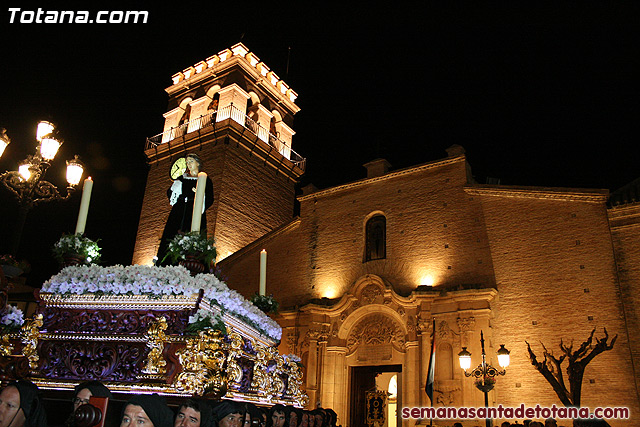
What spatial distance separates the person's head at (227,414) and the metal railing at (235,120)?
2273cm

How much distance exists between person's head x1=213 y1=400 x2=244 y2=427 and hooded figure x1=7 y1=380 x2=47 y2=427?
3.62 feet

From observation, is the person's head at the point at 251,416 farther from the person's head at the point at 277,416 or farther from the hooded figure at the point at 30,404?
the hooded figure at the point at 30,404

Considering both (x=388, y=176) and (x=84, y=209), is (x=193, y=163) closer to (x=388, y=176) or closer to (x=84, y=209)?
(x=84, y=209)

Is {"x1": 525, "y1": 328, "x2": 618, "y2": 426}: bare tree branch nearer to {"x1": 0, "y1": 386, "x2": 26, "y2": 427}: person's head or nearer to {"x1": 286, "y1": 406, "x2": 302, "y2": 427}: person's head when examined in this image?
{"x1": 286, "y1": 406, "x2": 302, "y2": 427}: person's head

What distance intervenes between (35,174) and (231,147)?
16266mm

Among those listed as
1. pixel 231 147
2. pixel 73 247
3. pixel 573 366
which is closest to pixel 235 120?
pixel 231 147

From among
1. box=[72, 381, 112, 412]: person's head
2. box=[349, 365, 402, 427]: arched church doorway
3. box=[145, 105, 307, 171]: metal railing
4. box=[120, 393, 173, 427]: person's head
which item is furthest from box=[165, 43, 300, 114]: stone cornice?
box=[120, 393, 173, 427]: person's head

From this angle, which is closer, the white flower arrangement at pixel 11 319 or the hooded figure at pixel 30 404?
the hooded figure at pixel 30 404

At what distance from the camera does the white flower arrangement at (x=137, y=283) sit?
3.93 metres

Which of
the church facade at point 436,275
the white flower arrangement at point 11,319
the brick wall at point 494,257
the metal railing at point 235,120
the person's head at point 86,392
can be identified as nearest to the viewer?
the person's head at point 86,392

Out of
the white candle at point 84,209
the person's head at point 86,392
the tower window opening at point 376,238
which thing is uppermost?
the tower window opening at point 376,238

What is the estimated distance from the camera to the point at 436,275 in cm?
1766

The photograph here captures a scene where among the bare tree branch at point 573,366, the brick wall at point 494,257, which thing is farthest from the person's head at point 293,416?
the brick wall at point 494,257

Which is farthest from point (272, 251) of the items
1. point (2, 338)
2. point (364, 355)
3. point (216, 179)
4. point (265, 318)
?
point (2, 338)
